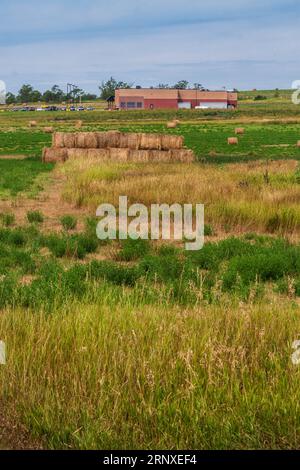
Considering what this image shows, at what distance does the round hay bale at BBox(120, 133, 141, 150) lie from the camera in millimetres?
30378

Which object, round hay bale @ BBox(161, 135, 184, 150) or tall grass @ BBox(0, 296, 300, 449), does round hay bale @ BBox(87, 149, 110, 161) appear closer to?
round hay bale @ BBox(161, 135, 184, 150)

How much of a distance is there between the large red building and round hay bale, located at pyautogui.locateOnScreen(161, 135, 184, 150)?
11996 cm

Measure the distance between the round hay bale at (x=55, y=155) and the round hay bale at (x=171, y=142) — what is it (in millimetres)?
4516

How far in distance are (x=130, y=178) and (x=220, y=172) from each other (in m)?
2.64

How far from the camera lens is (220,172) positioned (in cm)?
1925

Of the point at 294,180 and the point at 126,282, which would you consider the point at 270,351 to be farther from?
the point at 294,180

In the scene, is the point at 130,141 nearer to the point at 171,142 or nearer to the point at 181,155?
the point at 171,142

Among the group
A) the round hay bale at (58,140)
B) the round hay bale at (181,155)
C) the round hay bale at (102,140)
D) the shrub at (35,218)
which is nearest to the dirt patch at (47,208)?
the shrub at (35,218)

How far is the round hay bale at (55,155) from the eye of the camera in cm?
3056

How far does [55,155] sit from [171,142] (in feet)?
17.7

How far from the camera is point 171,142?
30875mm

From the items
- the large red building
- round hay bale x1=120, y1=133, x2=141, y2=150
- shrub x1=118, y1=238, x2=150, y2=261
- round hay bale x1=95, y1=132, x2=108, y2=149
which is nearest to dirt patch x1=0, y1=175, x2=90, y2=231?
shrub x1=118, y1=238, x2=150, y2=261
